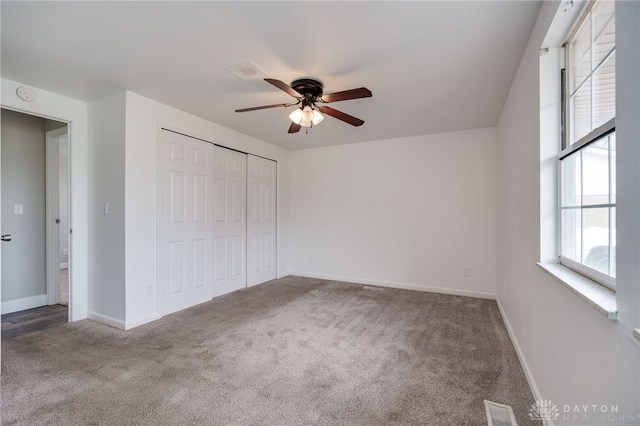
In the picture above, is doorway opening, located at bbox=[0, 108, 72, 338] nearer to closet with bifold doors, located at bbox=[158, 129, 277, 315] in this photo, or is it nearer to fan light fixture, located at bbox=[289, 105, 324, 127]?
closet with bifold doors, located at bbox=[158, 129, 277, 315]

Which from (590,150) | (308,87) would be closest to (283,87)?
(308,87)

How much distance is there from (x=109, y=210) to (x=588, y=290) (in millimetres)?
3652

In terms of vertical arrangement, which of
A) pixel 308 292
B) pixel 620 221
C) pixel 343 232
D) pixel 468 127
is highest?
pixel 468 127

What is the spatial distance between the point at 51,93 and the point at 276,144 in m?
2.79

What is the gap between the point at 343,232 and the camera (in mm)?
4863

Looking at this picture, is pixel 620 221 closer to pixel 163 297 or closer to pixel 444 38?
pixel 444 38

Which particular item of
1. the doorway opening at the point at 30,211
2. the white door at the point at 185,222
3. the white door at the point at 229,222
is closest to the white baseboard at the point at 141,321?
the white door at the point at 185,222

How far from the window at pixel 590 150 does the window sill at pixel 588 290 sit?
0.04 m

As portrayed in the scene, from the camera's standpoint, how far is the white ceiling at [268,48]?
1663mm

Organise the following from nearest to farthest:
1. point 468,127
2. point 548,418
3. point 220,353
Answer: point 548,418, point 220,353, point 468,127

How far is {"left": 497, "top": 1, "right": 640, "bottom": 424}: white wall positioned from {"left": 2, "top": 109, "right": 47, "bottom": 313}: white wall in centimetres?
501

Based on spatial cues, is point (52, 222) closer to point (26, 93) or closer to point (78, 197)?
point (78, 197)

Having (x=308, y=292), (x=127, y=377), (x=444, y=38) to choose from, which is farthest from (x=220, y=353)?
(x=444, y=38)

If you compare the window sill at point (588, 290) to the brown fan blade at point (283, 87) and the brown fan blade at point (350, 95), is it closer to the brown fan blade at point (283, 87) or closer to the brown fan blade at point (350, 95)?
the brown fan blade at point (350, 95)
